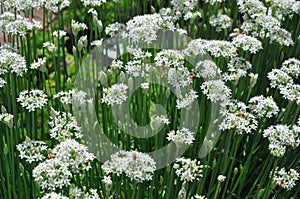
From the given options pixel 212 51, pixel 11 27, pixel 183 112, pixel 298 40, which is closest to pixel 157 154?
pixel 183 112

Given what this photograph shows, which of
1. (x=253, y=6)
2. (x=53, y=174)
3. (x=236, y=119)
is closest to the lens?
(x=53, y=174)

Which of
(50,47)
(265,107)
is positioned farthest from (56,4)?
(265,107)

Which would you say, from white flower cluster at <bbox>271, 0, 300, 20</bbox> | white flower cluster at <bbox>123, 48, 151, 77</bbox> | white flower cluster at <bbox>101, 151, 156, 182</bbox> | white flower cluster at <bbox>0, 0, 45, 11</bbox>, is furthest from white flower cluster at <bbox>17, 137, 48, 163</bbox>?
white flower cluster at <bbox>271, 0, 300, 20</bbox>

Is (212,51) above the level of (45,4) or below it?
below

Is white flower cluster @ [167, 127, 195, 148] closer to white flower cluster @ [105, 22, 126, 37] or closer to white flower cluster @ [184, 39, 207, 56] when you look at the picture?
white flower cluster @ [184, 39, 207, 56]

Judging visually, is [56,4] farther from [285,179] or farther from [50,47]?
[285,179]

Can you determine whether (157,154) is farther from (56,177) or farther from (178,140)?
(56,177)
